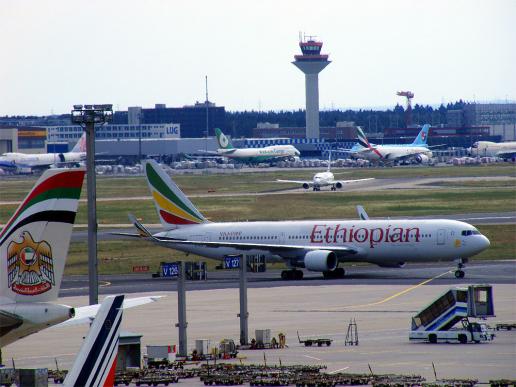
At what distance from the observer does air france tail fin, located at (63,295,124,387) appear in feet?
85.8

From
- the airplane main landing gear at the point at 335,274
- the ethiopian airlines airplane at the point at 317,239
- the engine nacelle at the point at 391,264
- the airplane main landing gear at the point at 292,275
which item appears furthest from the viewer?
the airplane main landing gear at the point at 292,275

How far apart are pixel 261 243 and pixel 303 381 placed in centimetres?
4561

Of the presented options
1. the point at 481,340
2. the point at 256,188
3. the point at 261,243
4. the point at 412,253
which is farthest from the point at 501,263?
the point at 256,188

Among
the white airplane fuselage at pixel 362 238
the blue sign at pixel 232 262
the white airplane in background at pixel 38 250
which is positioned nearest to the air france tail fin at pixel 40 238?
the white airplane in background at pixel 38 250

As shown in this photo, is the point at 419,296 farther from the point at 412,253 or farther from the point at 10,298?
the point at 10,298

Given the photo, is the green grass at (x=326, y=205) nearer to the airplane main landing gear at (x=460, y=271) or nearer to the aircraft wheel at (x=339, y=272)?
the aircraft wheel at (x=339, y=272)

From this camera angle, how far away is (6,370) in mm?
39938

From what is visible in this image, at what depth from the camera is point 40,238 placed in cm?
2836

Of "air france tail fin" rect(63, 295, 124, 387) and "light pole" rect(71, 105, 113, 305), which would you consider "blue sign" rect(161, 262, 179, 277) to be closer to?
"light pole" rect(71, 105, 113, 305)

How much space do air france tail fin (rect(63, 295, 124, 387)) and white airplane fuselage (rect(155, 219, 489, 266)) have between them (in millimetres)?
54865

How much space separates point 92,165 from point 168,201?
42.1 metres

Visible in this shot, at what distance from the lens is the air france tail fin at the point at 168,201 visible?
3428 inches

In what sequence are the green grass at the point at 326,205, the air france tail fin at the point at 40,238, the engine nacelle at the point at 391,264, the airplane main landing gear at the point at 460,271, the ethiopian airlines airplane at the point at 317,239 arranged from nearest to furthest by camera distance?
the air france tail fin at the point at 40,238 < the airplane main landing gear at the point at 460,271 < the ethiopian airlines airplane at the point at 317,239 < the engine nacelle at the point at 391,264 < the green grass at the point at 326,205

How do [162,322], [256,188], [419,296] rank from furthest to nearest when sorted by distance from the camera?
1. [256,188]
2. [419,296]
3. [162,322]
